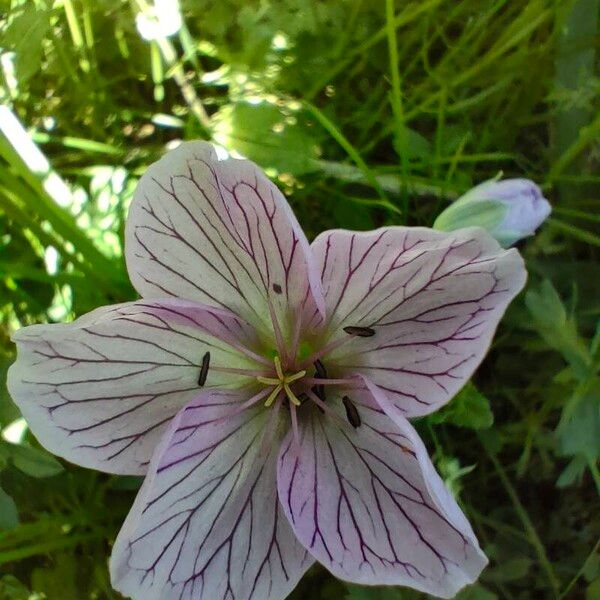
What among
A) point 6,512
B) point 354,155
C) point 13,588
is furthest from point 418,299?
point 13,588

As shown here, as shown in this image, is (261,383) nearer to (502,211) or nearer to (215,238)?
(215,238)

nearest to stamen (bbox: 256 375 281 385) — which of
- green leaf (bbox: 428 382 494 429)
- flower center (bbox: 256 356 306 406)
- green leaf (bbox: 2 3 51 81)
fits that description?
flower center (bbox: 256 356 306 406)

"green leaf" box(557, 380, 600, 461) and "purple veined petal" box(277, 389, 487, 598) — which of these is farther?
"green leaf" box(557, 380, 600, 461)

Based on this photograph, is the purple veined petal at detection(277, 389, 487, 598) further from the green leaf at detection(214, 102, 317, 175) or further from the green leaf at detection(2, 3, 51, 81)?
the green leaf at detection(2, 3, 51, 81)

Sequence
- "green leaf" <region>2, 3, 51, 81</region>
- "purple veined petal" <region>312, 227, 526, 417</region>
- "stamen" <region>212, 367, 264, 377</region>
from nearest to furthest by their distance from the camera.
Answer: "purple veined petal" <region>312, 227, 526, 417</region> < "stamen" <region>212, 367, 264, 377</region> < "green leaf" <region>2, 3, 51, 81</region>

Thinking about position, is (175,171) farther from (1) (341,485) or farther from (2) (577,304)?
(2) (577,304)

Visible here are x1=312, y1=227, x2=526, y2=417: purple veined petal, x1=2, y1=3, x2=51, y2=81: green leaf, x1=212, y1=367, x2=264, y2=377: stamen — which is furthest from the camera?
x1=2, y1=3, x2=51, y2=81: green leaf

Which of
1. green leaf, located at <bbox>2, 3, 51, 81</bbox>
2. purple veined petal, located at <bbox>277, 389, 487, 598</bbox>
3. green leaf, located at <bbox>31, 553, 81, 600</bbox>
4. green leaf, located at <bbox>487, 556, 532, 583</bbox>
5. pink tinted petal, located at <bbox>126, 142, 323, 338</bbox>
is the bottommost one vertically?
green leaf, located at <bbox>487, 556, 532, 583</bbox>

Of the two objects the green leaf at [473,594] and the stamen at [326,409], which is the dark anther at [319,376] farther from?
the green leaf at [473,594]
